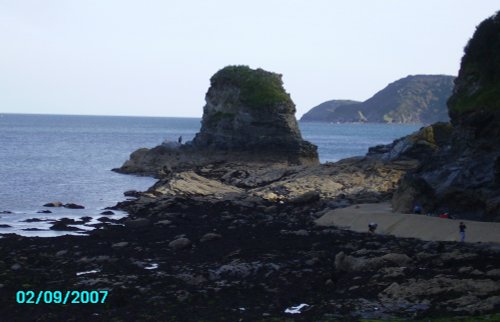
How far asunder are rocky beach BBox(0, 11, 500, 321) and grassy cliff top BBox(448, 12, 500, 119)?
18 cm

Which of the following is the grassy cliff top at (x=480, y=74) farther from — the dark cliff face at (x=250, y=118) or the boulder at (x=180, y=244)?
the dark cliff face at (x=250, y=118)

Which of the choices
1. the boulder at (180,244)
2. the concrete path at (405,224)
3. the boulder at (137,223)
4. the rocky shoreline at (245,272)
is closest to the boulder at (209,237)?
the rocky shoreline at (245,272)

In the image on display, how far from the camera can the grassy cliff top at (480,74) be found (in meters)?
43.5

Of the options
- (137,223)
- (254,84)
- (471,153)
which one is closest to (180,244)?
(137,223)

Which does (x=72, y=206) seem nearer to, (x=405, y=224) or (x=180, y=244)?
(x=180, y=244)

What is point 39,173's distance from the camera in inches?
3403

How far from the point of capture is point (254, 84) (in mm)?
89688

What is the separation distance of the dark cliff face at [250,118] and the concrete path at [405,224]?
34475mm

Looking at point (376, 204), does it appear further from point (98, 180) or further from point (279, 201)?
point (98, 180)

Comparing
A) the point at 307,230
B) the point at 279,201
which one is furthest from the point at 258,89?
the point at 307,230

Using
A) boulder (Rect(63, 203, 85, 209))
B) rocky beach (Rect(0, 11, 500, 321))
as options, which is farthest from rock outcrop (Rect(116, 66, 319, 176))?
boulder (Rect(63, 203, 85, 209))

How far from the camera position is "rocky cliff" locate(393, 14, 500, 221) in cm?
4056

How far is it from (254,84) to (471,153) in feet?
163

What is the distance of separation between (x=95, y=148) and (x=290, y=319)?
125m
